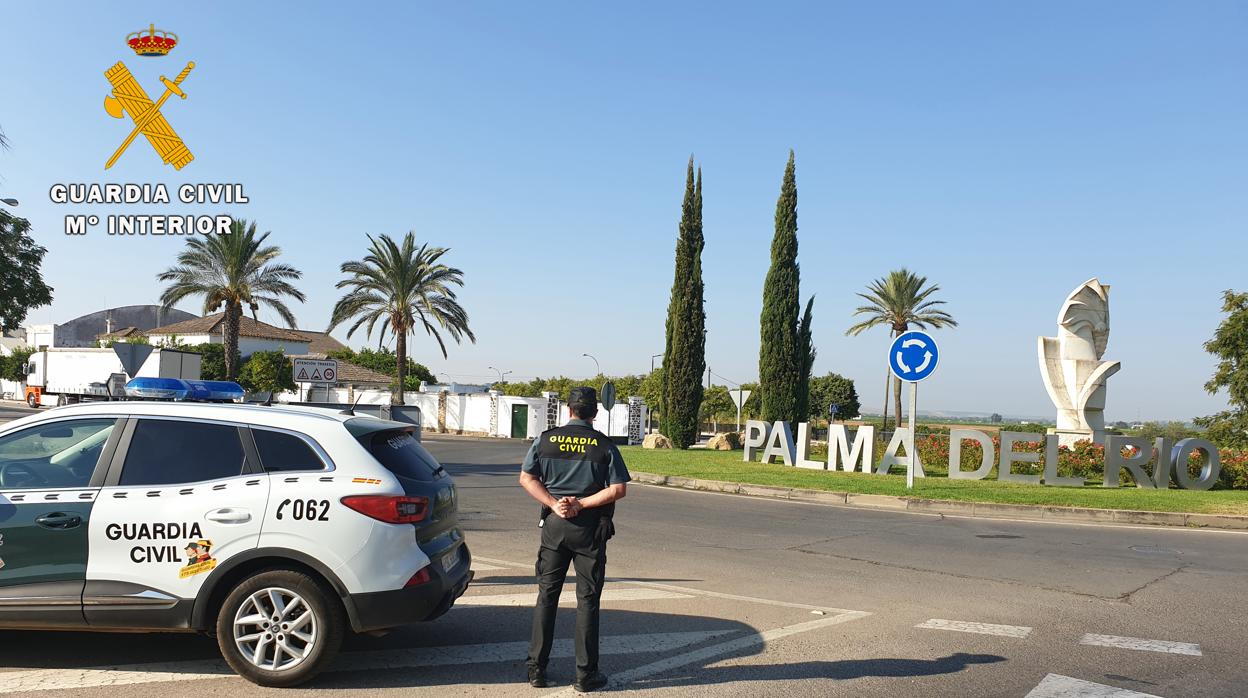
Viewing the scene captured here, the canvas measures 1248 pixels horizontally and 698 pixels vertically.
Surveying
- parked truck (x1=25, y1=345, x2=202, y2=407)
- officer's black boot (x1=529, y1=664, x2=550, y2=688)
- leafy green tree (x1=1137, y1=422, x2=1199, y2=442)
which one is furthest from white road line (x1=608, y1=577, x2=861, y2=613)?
parked truck (x1=25, y1=345, x2=202, y2=407)

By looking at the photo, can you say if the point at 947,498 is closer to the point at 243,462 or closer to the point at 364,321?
the point at 243,462

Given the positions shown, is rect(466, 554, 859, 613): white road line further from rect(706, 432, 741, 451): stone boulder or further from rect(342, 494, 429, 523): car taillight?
rect(706, 432, 741, 451): stone boulder

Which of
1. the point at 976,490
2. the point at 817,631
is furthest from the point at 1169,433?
the point at 817,631

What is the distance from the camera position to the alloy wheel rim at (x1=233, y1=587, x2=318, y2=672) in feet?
16.3

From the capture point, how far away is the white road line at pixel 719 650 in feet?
17.5

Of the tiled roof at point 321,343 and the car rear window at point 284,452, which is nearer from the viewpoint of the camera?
the car rear window at point 284,452

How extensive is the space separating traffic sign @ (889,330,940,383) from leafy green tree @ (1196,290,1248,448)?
32676 millimetres

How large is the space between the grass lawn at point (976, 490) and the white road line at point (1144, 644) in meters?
9.38

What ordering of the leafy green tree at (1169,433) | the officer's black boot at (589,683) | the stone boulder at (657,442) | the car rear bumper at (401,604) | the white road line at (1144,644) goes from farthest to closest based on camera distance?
the stone boulder at (657,442) → the leafy green tree at (1169,433) → the white road line at (1144,644) → the officer's black boot at (589,683) → the car rear bumper at (401,604)

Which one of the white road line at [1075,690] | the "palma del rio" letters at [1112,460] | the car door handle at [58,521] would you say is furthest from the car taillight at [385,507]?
the "palma del rio" letters at [1112,460]

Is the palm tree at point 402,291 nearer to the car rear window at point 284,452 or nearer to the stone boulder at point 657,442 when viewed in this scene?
the stone boulder at point 657,442

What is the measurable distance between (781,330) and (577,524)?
29472 mm

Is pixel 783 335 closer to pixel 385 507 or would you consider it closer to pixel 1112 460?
pixel 1112 460

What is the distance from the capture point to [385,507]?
5043 mm
